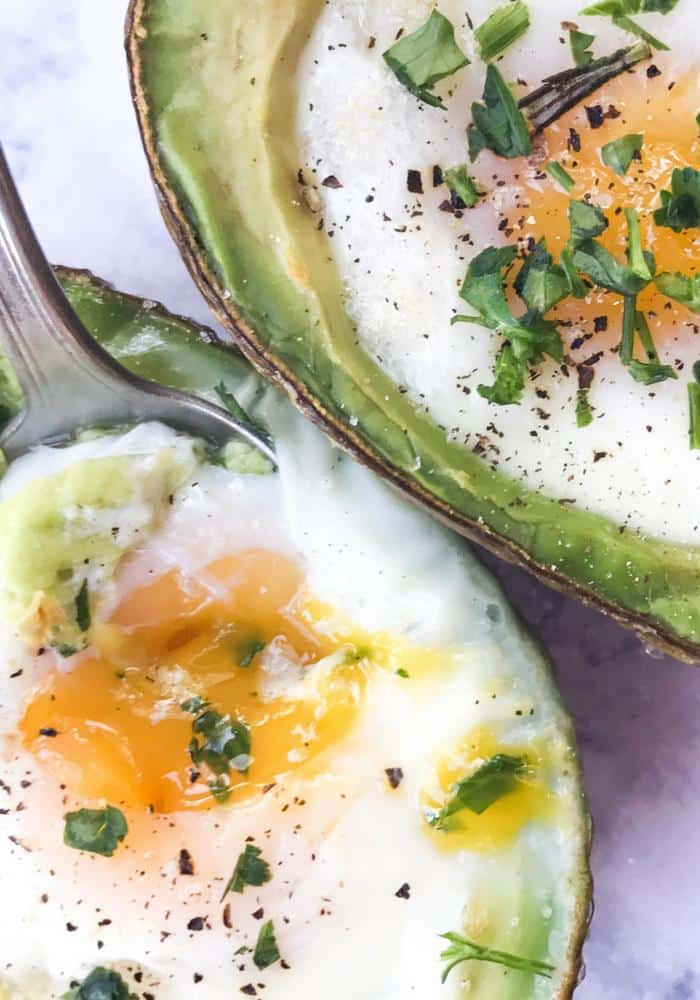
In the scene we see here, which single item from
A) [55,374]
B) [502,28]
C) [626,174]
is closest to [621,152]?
[626,174]

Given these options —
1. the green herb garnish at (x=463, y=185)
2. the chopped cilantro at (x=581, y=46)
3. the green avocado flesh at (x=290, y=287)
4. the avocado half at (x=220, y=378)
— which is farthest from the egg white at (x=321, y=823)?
the chopped cilantro at (x=581, y=46)

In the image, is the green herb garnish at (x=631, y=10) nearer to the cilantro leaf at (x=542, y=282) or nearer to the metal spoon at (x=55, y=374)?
the cilantro leaf at (x=542, y=282)

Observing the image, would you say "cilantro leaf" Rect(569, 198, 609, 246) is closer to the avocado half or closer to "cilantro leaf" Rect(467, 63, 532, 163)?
"cilantro leaf" Rect(467, 63, 532, 163)

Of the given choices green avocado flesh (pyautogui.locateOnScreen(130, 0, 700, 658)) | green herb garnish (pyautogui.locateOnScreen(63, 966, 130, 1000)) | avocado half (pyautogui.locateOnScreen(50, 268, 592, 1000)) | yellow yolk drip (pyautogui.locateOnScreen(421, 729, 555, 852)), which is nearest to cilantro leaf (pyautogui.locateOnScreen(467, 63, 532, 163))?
green avocado flesh (pyautogui.locateOnScreen(130, 0, 700, 658))

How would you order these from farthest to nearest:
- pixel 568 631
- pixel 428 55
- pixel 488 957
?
pixel 568 631, pixel 488 957, pixel 428 55

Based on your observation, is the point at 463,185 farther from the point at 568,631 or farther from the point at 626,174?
the point at 568,631

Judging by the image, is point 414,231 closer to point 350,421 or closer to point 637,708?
point 350,421

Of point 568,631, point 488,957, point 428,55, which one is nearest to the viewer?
point 428,55
